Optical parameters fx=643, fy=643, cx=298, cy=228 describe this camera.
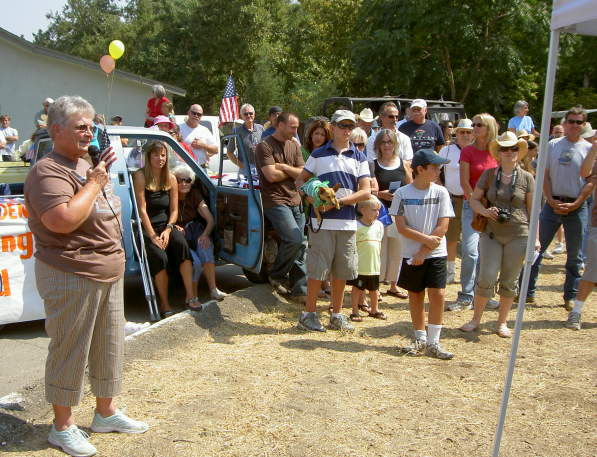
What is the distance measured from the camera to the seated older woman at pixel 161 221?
6.15 meters

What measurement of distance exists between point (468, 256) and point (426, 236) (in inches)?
72.6

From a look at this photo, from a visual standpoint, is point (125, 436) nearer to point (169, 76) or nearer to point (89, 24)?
point (169, 76)

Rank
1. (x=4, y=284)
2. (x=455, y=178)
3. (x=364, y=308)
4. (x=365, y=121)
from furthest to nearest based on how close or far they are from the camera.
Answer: (x=365, y=121) → (x=455, y=178) → (x=364, y=308) → (x=4, y=284)

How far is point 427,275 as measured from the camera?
5.28 meters

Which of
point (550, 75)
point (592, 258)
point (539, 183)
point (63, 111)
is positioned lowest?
point (592, 258)

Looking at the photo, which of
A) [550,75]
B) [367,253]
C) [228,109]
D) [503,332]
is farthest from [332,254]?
[228,109]

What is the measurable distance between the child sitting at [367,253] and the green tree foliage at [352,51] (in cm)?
1557

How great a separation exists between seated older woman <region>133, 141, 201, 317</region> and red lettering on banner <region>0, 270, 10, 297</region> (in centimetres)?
125

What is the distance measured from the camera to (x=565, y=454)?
3654 mm

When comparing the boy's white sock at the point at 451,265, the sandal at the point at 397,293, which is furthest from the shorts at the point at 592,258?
the sandal at the point at 397,293

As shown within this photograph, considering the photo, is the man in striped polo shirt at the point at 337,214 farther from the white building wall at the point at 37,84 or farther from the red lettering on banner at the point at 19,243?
the white building wall at the point at 37,84

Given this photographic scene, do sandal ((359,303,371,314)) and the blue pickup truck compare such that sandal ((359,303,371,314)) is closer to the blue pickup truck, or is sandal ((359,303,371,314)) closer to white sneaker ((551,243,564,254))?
the blue pickup truck

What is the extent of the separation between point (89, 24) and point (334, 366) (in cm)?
5761

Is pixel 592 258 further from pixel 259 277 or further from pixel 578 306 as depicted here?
pixel 259 277
